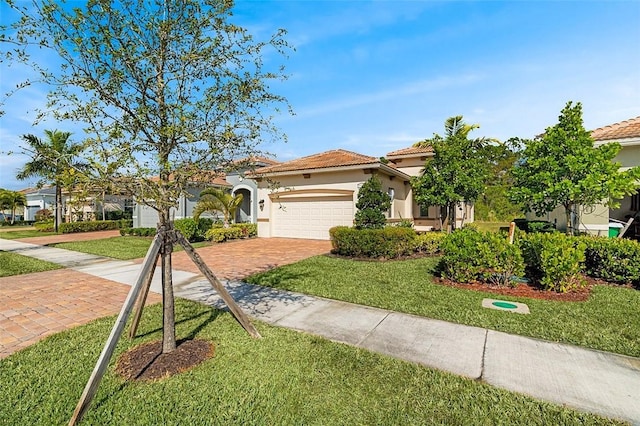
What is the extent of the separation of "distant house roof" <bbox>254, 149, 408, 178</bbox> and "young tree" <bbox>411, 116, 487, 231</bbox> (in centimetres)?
226

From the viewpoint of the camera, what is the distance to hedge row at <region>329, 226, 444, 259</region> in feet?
33.0

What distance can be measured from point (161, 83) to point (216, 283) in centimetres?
239

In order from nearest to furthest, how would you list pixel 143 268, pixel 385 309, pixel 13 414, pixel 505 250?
pixel 13 414 → pixel 143 268 → pixel 385 309 → pixel 505 250

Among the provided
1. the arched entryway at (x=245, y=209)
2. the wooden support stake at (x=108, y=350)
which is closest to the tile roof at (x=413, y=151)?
the arched entryway at (x=245, y=209)

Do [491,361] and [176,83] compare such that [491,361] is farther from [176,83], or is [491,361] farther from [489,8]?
[489,8]

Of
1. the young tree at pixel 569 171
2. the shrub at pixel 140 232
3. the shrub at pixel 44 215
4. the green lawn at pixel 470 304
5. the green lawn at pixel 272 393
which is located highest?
the young tree at pixel 569 171

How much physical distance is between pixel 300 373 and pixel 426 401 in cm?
126

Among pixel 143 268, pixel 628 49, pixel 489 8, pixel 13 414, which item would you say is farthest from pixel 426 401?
pixel 628 49

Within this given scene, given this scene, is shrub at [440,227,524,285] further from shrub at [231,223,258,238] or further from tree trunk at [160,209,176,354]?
shrub at [231,223,258,238]

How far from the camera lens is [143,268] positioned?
10.2 ft

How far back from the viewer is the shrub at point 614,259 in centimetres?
663

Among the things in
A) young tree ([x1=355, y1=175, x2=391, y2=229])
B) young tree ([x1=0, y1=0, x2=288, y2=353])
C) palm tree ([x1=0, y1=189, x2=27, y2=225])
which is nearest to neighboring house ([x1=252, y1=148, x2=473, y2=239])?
young tree ([x1=355, y1=175, x2=391, y2=229])

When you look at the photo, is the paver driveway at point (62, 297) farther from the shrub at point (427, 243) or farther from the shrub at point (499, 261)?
the shrub at point (499, 261)

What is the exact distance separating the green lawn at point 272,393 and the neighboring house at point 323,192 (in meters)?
10.4
